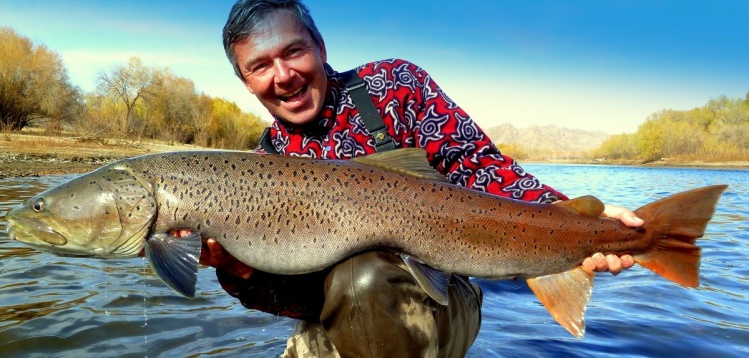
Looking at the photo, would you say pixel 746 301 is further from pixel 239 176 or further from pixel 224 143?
pixel 224 143

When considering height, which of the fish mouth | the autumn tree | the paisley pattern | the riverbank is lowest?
the riverbank

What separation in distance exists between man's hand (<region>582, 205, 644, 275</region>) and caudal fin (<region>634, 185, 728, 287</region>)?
85mm

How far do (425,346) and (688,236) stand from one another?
4.64ft

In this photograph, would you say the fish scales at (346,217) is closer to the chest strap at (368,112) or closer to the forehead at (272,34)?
the chest strap at (368,112)

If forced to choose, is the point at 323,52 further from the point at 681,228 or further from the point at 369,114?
the point at 681,228

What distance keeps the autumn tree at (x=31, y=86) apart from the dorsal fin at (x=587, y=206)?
104ft

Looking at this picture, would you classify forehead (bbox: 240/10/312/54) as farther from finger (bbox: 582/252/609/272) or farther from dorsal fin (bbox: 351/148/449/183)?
finger (bbox: 582/252/609/272)

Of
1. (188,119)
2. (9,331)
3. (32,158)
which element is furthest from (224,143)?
(9,331)

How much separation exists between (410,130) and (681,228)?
4.96 feet

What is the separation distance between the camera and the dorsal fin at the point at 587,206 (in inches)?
107

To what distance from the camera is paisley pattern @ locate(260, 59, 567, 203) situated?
3.13 m

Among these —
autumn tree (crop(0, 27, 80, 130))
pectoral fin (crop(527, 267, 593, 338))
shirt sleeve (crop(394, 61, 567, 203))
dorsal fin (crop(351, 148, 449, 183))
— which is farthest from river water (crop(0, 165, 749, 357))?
autumn tree (crop(0, 27, 80, 130))

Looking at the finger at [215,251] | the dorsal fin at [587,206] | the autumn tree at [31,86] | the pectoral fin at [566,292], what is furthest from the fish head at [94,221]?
the autumn tree at [31,86]

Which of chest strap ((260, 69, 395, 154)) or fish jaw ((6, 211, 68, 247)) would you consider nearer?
fish jaw ((6, 211, 68, 247))
